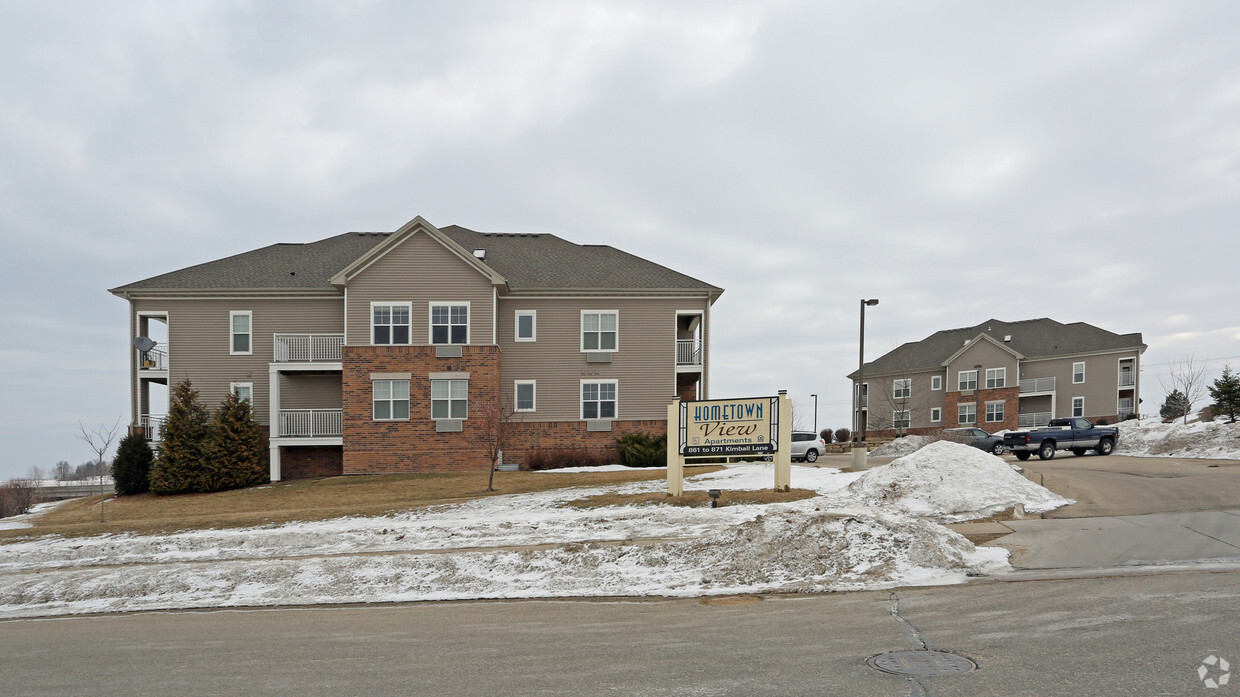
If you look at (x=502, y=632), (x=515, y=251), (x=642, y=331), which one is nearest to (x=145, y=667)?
(x=502, y=632)

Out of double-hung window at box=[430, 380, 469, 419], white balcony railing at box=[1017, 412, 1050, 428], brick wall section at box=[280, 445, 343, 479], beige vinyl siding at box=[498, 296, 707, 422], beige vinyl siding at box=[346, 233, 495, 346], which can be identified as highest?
beige vinyl siding at box=[346, 233, 495, 346]

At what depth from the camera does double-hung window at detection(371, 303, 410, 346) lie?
32.9 m

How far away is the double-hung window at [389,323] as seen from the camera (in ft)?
108

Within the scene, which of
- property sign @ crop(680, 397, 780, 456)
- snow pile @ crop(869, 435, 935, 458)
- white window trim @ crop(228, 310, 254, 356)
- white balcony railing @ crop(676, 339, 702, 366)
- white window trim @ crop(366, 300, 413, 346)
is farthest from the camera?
snow pile @ crop(869, 435, 935, 458)

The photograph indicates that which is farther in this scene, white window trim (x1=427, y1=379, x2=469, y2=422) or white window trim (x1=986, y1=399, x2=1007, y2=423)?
white window trim (x1=986, y1=399, x2=1007, y2=423)

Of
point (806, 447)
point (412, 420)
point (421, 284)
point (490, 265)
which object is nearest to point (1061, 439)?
point (806, 447)

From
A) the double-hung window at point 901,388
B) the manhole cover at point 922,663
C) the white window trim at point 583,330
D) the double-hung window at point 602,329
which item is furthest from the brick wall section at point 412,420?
the double-hung window at point 901,388

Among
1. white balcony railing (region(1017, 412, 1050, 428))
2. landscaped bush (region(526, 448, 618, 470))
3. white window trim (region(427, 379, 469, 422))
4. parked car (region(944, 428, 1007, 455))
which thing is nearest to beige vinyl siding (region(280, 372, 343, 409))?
white window trim (region(427, 379, 469, 422))

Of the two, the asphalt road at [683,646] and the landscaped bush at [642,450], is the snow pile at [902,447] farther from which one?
the asphalt road at [683,646]

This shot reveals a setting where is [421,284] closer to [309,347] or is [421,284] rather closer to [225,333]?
[309,347]

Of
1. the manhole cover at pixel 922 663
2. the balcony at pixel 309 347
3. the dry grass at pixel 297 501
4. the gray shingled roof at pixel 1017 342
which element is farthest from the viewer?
the gray shingled roof at pixel 1017 342

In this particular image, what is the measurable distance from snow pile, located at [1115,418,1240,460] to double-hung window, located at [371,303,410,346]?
32.1 m

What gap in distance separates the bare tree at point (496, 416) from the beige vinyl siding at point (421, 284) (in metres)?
2.54

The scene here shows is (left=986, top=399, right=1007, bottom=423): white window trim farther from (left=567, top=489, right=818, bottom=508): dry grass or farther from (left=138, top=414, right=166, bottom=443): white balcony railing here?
(left=138, top=414, right=166, bottom=443): white balcony railing
